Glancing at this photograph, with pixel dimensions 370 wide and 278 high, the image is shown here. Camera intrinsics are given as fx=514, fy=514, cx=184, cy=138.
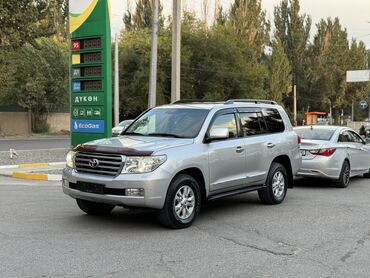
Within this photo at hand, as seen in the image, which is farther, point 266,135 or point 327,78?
point 327,78

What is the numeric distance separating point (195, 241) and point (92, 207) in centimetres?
215

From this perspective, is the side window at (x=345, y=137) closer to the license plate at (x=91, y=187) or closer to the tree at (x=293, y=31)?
the license plate at (x=91, y=187)

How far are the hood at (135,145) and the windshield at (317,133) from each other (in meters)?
5.71

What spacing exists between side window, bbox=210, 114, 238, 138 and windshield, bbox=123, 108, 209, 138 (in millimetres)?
240

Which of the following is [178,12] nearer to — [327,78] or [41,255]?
[41,255]

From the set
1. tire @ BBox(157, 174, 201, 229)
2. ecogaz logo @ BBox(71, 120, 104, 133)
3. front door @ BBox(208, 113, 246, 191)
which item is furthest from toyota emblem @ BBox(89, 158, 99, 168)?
ecogaz logo @ BBox(71, 120, 104, 133)

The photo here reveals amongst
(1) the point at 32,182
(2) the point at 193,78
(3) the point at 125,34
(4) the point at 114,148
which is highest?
(3) the point at 125,34

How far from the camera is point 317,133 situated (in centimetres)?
1272

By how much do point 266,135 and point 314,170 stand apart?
3.06m

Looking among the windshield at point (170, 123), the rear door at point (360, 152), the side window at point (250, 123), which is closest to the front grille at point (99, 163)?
the windshield at point (170, 123)

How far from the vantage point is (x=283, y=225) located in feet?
25.6

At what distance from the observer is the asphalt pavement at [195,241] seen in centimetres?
550

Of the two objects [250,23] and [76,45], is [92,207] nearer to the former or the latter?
[76,45]

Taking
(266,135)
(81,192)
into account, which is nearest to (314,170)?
(266,135)
